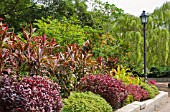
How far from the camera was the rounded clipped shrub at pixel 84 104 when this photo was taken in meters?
6.03

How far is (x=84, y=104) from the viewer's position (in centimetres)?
620

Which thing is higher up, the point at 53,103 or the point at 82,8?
the point at 82,8

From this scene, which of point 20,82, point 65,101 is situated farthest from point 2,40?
point 65,101

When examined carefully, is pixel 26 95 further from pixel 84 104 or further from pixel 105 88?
pixel 105 88

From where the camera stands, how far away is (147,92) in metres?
10.6

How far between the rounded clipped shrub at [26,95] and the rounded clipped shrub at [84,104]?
845 mm

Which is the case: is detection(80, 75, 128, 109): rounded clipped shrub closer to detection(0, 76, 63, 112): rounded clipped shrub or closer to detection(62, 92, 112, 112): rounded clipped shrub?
detection(62, 92, 112, 112): rounded clipped shrub

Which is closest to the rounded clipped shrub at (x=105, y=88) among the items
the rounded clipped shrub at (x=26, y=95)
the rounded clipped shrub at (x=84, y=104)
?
the rounded clipped shrub at (x=84, y=104)

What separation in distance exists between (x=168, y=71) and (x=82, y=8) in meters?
13.4

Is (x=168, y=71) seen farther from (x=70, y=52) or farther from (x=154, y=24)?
(x=70, y=52)

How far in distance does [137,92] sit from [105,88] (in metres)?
2.30

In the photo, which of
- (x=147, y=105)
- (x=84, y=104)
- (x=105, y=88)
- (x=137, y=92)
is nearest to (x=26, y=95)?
(x=84, y=104)

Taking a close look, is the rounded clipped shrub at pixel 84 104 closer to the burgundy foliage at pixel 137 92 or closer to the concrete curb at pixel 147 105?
the concrete curb at pixel 147 105

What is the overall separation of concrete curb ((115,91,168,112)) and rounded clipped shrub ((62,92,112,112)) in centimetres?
89
